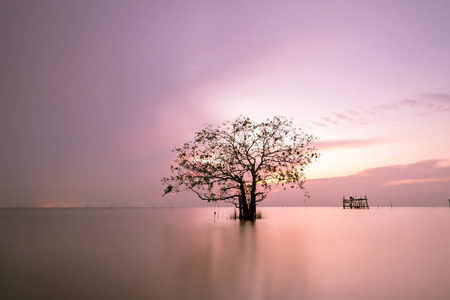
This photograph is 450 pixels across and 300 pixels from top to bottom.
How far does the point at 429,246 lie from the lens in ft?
61.7

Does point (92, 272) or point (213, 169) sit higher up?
point (213, 169)

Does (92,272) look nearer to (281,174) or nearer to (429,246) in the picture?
(429,246)

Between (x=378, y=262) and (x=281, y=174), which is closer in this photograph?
(x=378, y=262)

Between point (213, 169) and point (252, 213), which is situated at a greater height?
point (213, 169)

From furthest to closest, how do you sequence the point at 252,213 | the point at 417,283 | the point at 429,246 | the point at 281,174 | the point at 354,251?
1. the point at 252,213
2. the point at 281,174
3. the point at 429,246
4. the point at 354,251
5. the point at 417,283

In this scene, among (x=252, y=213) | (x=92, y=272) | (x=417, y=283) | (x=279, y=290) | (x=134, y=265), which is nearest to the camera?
(x=279, y=290)

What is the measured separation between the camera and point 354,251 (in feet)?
54.0

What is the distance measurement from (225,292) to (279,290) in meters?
1.46

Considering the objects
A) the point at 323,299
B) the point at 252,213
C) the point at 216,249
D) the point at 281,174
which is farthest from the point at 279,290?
the point at 252,213

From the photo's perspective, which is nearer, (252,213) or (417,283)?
(417,283)

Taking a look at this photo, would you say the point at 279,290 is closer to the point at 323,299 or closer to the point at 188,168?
the point at 323,299

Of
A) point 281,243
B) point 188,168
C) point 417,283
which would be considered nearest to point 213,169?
point 188,168

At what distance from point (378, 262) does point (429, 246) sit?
794 centimetres

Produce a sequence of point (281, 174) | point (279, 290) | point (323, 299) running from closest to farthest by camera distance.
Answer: point (323, 299) → point (279, 290) → point (281, 174)
